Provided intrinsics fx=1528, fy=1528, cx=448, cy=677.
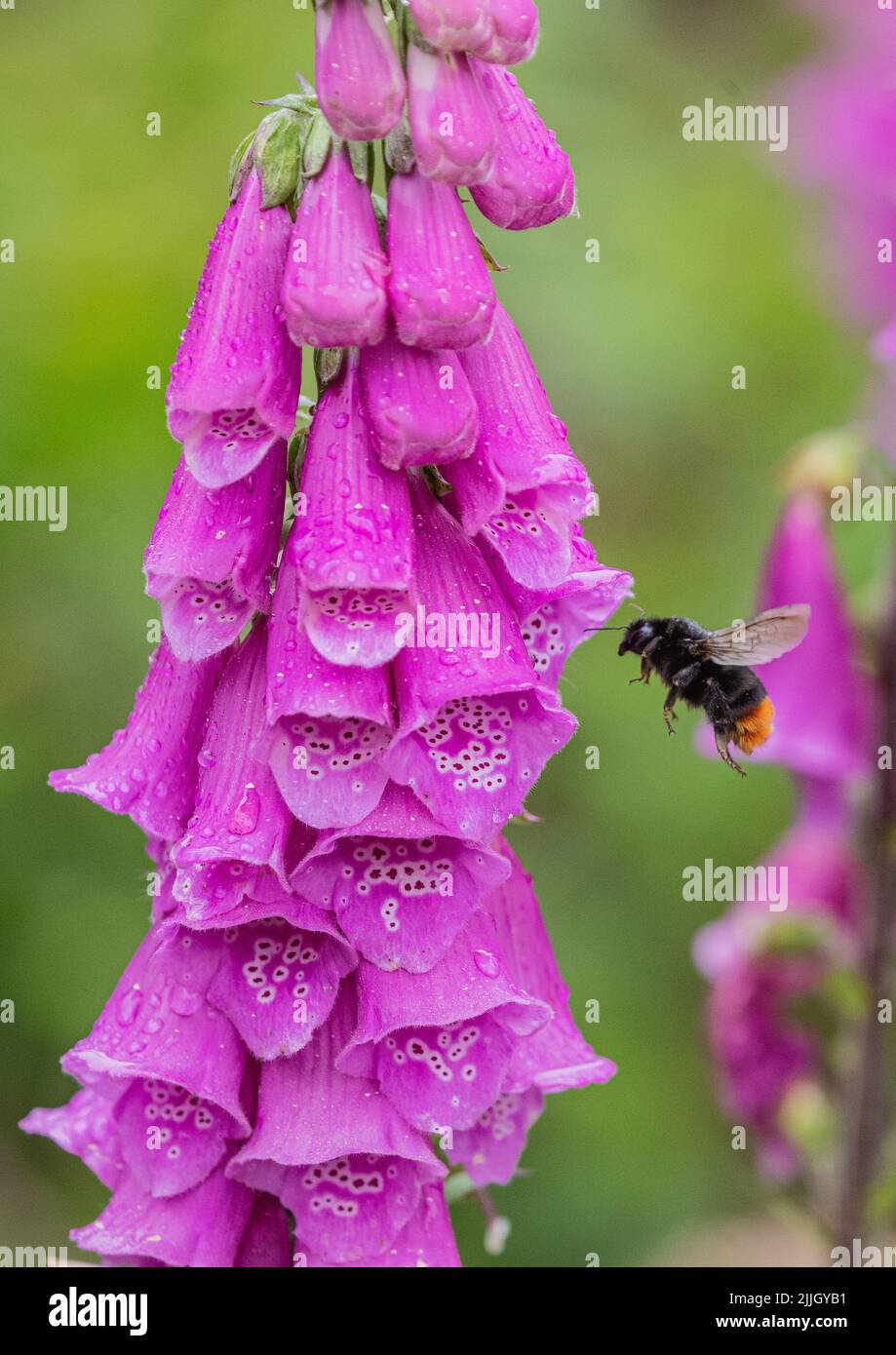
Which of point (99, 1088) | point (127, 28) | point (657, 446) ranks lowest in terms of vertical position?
point (99, 1088)

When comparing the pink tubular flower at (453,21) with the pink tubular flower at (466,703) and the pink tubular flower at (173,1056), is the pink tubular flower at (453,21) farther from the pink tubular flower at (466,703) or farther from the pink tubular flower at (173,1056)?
the pink tubular flower at (173,1056)

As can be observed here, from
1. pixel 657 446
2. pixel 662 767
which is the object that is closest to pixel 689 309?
pixel 657 446

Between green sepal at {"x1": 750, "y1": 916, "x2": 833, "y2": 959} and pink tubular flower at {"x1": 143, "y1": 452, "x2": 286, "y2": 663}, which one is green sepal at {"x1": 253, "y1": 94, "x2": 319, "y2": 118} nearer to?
pink tubular flower at {"x1": 143, "y1": 452, "x2": 286, "y2": 663}

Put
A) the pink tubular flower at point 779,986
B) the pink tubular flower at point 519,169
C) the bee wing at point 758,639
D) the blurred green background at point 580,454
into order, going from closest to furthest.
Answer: the pink tubular flower at point 519,169
the bee wing at point 758,639
the pink tubular flower at point 779,986
the blurred green background at point 580,454

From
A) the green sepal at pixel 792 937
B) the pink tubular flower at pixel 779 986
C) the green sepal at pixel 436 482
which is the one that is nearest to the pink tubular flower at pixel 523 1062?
the green sepal at pixel 436 482
